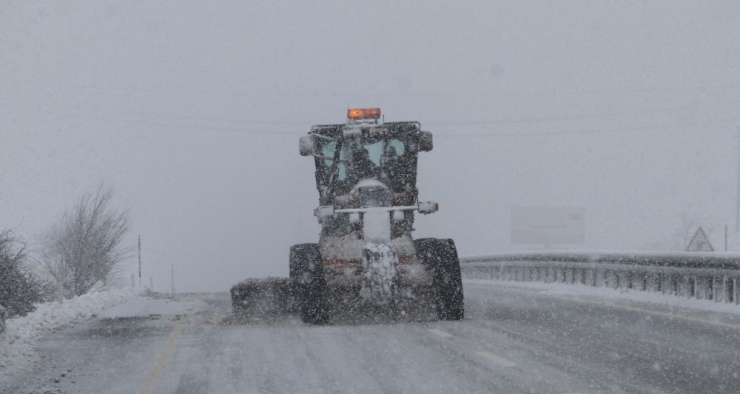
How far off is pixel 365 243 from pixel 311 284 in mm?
988

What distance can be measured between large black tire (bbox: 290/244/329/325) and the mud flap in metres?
0.56

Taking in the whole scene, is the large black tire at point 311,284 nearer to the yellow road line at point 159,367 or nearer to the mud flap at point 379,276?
the mud flap at point 379,276

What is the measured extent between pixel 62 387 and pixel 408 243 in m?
5.72

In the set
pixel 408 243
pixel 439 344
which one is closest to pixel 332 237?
pixel 408 243

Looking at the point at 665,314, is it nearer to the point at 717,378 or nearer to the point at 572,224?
the point at 717,378

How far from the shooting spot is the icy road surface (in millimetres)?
7223

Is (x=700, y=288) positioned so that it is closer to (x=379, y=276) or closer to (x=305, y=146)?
(x=379, y=276)

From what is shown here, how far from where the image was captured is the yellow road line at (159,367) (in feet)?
24.5

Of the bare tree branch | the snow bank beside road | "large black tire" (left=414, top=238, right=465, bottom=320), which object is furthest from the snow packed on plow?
the bare tree branch

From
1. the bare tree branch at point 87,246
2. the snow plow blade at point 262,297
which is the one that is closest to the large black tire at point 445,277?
the snow plow blade at point 262,297

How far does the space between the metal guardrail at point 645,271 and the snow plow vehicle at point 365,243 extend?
4332 mm

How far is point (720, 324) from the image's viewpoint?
1117 cm

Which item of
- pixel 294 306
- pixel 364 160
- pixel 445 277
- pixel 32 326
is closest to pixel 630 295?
pixel 445 277

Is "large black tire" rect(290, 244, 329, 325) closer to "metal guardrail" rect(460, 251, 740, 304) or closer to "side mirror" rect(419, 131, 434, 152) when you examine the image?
"side mirror" rect(419, 131, 434, 152)
